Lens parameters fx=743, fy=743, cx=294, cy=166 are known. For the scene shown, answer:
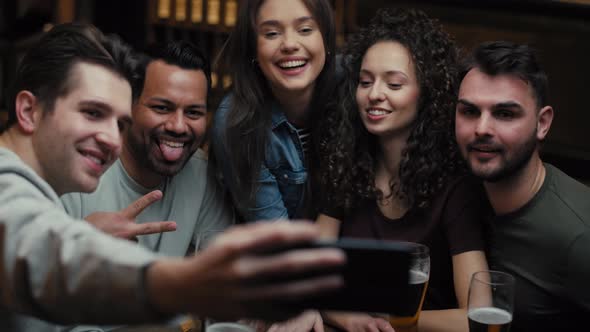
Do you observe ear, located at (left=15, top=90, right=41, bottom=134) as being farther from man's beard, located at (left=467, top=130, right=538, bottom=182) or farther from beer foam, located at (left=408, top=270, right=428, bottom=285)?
man's beard, located at (left=467, top=130, right=538, bottom=182)

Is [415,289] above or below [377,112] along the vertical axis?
below

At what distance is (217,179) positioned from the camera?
7.63 feet

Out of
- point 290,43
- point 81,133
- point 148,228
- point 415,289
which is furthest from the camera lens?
point 290,43

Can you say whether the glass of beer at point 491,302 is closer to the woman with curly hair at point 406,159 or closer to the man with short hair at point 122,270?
the woman with curly hair at point 406,159

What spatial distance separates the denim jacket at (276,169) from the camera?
7.49 feet

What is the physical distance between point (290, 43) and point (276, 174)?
1.36 feet

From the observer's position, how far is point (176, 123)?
2.11 m

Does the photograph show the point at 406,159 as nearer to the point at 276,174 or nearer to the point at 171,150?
the point at 276,174

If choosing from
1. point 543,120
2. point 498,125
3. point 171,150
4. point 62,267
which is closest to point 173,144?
point 171,150

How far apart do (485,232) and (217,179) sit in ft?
2.75

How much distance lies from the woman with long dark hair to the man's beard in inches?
25.7

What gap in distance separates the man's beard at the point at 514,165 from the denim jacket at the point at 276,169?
65 centimetres

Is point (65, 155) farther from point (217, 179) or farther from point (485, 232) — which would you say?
point (485, 232)

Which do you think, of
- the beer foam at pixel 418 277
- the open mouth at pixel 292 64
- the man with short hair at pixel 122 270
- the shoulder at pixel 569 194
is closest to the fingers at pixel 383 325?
the beer foam at pixel 418 277
